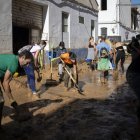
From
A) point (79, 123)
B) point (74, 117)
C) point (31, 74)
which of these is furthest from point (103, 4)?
point (79, 123)

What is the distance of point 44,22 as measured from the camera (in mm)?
18766

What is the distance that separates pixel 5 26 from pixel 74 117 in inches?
278

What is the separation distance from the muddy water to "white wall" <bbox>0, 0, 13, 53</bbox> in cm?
255

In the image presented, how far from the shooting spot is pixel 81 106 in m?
9.58

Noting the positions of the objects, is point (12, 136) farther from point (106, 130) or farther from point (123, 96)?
point (123, 96)

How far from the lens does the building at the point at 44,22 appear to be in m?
14.6

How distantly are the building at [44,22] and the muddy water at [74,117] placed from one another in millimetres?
3392

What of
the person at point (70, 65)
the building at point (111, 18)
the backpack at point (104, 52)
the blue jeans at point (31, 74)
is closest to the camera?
the blue jeans at point (31, 74)

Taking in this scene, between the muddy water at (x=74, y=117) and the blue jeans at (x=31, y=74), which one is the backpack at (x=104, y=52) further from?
the blue jeans at (x=31, y=74)

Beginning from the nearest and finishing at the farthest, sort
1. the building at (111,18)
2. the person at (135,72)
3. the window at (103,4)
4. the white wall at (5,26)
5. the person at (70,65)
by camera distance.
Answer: the person at (135,72) < the person at (70,65) < the white wall at (5,26) < the building at (111,18) < the window at (103,4)

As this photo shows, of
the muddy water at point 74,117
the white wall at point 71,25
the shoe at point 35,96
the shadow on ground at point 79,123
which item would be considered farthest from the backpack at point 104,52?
the white wall at point 71,25

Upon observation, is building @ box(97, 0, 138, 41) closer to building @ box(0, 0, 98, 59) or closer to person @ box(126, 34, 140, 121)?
building @ box(0, 0, 98, 59)

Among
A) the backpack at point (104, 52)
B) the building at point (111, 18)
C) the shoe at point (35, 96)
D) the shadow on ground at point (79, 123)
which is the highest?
the building at point (111, 18)

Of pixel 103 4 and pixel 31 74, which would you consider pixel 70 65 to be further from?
pixel 103 4
